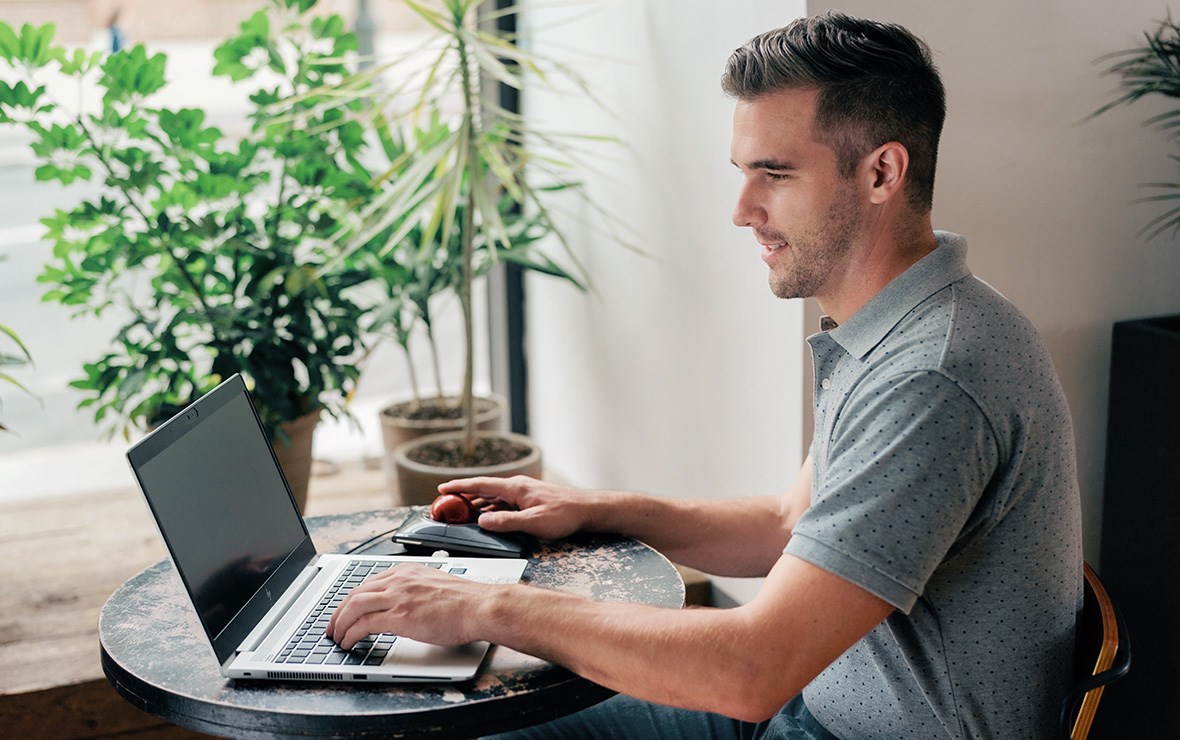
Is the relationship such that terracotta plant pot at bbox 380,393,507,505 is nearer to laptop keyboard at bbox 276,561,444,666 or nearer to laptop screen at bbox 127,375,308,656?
laptop screen at bbox 127,375,308,656

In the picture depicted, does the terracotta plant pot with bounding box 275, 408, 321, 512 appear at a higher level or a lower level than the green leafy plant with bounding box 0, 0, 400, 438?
lower

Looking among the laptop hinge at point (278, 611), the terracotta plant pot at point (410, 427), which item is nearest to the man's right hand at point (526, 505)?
the laptop hinge at point (278, 611)

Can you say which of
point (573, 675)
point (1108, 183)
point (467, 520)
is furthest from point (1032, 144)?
point (573, 675)

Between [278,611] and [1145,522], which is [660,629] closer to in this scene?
[278,611]

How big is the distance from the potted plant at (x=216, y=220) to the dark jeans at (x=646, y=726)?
1.08 meters

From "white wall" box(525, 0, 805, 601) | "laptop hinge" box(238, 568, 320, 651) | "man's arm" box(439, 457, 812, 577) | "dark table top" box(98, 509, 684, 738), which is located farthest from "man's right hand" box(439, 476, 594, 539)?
"white wall" box(525, 0, 805, 601)

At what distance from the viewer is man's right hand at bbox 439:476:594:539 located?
5.17 feet

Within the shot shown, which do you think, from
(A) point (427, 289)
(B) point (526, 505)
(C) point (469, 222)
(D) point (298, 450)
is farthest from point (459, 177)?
Result: (B) point (526, 505)

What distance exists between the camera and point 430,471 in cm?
242

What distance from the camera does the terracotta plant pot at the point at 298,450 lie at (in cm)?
249

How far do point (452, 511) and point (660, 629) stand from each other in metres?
0.48

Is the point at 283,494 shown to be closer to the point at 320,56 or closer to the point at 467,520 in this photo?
the point at 467,520

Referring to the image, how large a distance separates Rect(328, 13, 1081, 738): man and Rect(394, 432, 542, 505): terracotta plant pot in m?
1.08

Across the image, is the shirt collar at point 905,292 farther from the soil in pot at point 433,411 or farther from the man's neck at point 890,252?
the soil in pot at point 433,411
